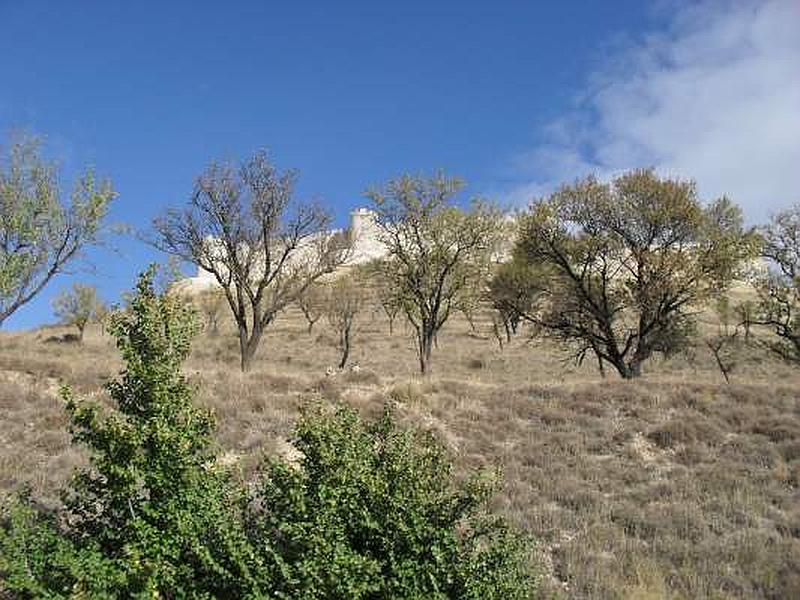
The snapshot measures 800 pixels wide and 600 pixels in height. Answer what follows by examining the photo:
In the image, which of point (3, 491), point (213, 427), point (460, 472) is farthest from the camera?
point (460, 472)

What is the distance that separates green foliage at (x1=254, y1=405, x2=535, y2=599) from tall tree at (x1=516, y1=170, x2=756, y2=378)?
66.5ft

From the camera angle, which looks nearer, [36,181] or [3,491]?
[3,491]

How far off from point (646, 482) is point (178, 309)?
12209mm

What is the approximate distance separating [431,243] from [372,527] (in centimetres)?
2295

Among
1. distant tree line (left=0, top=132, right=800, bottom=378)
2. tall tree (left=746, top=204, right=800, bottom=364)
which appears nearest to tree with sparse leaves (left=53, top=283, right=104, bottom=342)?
distant tree line (left=0, top=132, right=800, bottom=378)

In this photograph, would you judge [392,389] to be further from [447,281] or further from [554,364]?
[554,364]

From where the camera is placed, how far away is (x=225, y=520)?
9.98m

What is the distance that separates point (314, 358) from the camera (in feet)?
158

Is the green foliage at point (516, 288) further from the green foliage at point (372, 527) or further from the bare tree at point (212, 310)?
the bare tree at point (212, 310)

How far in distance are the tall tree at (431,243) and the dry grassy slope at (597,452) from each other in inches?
345

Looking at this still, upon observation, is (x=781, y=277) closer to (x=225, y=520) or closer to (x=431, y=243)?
(x=431, y=243)

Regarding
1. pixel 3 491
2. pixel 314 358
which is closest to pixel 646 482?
pixel 3 491

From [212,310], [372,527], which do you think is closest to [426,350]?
[372,527]

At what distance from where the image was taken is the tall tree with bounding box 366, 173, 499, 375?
1260 inches
